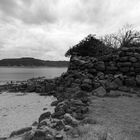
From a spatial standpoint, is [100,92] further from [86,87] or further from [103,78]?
[103,78]

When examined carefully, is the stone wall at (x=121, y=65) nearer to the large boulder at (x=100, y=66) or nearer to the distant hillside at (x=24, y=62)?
the large boulder at (x=100, y=66)

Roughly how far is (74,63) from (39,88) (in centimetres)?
380

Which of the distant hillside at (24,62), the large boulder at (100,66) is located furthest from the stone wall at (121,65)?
the distant hillside at (24,62)

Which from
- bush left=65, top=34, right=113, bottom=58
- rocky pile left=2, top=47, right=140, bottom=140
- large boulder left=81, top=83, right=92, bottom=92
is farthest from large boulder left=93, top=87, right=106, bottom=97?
bush left=65, top=34, right=113, bottom=58

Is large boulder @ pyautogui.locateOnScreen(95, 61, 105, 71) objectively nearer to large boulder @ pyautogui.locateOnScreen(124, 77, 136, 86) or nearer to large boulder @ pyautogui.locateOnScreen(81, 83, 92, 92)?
large boulder @ pyautogui.locateOnScreen(124, 77, 136, 86)

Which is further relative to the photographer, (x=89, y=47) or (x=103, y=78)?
(x=89, y=47)

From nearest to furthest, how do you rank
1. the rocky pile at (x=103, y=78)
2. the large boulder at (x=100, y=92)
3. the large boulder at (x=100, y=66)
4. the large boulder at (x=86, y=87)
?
the large boulder at (x=100, y=92) < the rocky pile at (x=103, y=78) < the large boulder at (x=86, y=87) < the large boulder at (x=100, y=66)

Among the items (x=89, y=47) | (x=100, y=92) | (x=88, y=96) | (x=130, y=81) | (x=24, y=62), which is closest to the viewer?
(x=88, y=96)

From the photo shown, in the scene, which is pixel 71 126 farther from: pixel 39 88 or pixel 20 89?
pixel 20 89

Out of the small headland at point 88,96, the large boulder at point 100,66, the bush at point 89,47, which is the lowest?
the small headland at point 88,96

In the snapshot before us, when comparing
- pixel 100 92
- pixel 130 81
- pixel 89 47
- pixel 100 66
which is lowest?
pixel 100 92

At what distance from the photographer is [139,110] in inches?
221

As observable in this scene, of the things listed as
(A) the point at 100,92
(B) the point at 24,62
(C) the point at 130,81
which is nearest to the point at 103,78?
(C) the point at 130,81

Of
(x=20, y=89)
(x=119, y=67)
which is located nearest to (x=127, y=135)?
(x=119, y=67)
